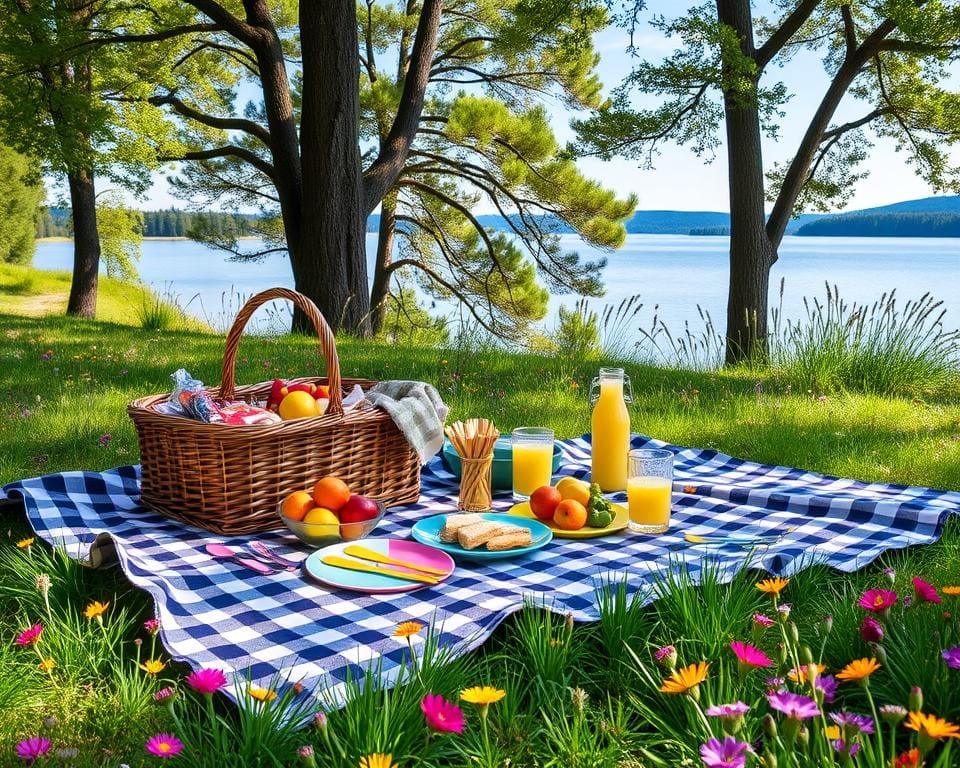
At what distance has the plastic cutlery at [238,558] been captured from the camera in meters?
2.06

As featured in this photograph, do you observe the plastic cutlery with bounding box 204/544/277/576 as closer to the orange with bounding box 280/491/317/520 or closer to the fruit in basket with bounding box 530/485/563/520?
the orange with bounding box 280/491/317/520

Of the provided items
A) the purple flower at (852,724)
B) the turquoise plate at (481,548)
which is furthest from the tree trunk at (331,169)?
the purple flower at (852,724)

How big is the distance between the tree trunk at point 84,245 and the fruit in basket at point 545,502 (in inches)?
469

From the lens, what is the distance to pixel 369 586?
193cm

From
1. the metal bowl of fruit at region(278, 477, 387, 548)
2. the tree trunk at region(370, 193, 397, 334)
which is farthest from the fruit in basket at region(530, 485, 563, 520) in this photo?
the tree trunk at region(370, 193, 397, 334)

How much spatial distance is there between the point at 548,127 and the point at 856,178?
471 centimetres

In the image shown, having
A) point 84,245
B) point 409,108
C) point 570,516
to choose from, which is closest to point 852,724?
point 570,516

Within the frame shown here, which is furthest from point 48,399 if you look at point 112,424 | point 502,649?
point 502,649

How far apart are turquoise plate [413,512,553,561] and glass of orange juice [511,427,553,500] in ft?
0.81

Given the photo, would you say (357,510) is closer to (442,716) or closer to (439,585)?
(439,585)

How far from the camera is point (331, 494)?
221 cm

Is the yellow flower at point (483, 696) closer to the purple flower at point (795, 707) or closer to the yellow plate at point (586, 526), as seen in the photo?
the purple flower at point (795, 707)

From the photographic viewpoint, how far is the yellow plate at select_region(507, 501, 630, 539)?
91.0 inches

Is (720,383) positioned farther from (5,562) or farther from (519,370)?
(5,562)
